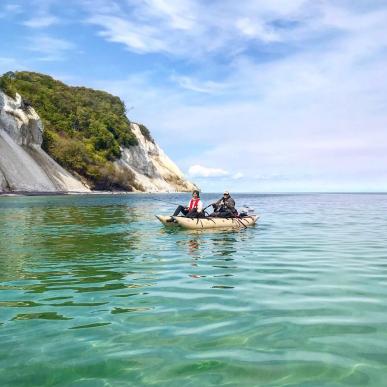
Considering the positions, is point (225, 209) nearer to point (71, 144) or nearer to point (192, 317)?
point (192, 317)

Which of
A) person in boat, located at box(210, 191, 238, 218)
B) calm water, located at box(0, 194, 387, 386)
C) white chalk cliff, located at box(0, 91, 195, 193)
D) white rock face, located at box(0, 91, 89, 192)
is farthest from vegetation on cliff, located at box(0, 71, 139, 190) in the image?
calm water, located at box(0, 194, 387, 386)

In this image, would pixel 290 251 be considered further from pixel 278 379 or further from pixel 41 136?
pixel 41 136

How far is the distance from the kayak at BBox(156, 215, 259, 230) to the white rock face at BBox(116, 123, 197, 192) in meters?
91.1

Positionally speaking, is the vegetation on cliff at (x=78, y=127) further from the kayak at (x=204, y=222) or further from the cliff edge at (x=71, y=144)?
the kayak at (x=204, y=222)

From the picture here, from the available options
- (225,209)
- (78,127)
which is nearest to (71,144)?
(78,127)

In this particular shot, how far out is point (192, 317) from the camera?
789 cm

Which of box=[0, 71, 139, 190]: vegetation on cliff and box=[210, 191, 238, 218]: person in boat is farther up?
box=[0, 71, 139, 190]: vegetation on cliff

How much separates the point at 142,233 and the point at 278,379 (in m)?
17.5

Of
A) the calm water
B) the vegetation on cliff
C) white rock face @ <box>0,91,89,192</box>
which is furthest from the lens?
the vegetation on cliff

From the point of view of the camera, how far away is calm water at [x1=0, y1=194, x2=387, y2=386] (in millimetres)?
5711

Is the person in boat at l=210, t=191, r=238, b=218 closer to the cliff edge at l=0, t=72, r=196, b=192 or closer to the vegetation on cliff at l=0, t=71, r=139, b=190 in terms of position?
the cliff edge at l=0, t=72, r=196, b=192

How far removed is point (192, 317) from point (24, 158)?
74.9 m

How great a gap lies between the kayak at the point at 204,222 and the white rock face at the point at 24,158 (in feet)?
172

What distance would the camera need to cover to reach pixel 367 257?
584 inches
